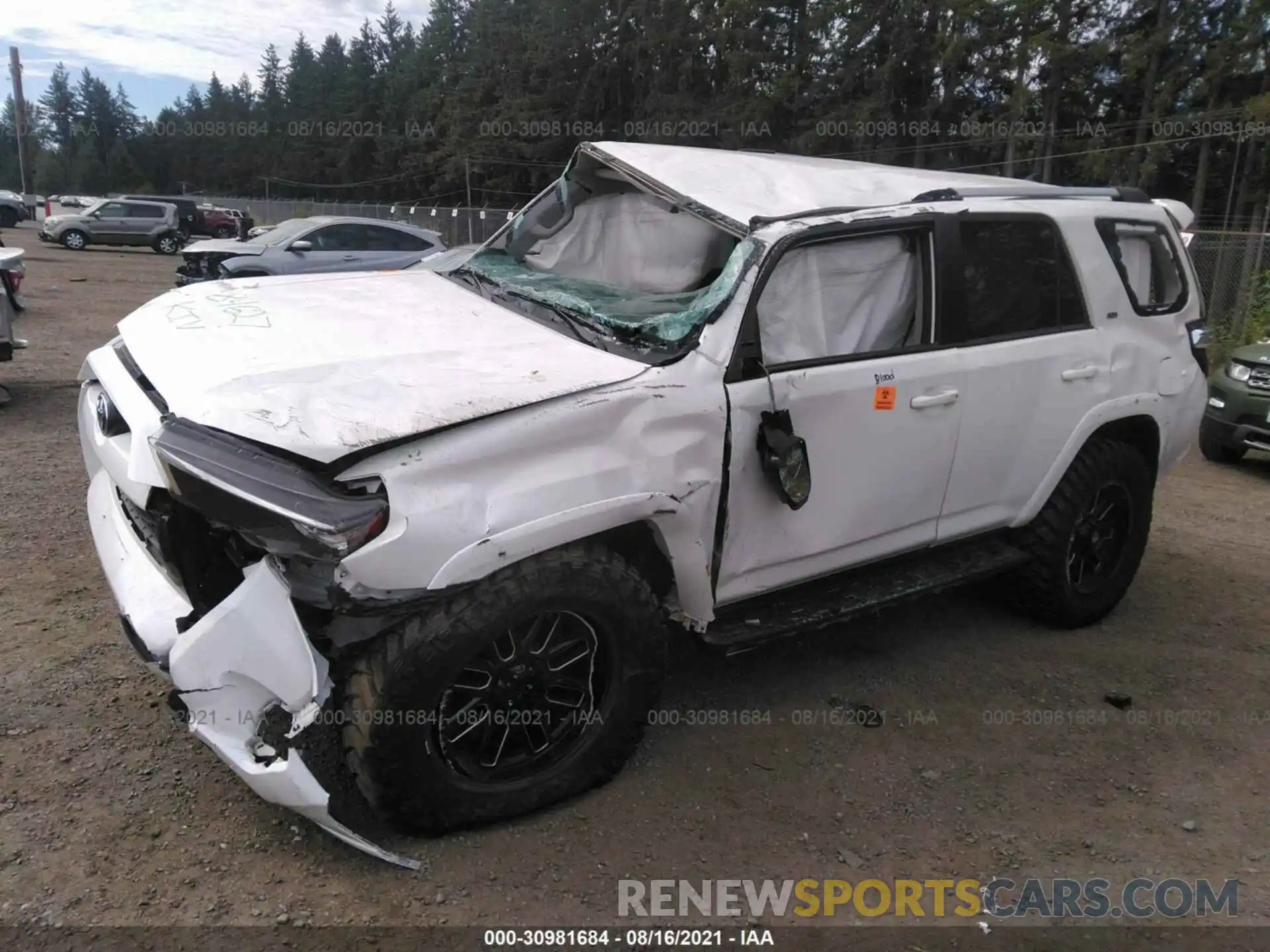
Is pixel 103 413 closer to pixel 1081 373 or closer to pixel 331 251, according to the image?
pixel 1081 373

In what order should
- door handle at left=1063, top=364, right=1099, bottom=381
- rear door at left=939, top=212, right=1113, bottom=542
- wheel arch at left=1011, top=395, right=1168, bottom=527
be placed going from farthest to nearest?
wheel arch at left=1011, top=395, right=1168, bottom=527 < door handle at left=1063, top=364, right=1099, bottom=381 < rear door at left=939, top=212, right=1113, bottom=542

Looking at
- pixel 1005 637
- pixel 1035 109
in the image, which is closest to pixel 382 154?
pixel 1035 109

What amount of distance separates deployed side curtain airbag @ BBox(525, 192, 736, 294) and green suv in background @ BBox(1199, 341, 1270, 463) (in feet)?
18.9

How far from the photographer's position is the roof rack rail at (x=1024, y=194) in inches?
147

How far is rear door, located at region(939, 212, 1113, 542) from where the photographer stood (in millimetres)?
3707

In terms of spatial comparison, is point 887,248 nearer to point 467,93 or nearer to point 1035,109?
point 1035,109

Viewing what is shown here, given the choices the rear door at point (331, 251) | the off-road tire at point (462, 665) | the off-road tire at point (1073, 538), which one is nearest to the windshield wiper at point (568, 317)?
the off-road tire at point (462, 665)

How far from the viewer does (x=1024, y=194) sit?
13.4 ft

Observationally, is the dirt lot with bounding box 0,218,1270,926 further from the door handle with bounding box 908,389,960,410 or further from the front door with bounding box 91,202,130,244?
the front door with bounding box 91,202,130,244

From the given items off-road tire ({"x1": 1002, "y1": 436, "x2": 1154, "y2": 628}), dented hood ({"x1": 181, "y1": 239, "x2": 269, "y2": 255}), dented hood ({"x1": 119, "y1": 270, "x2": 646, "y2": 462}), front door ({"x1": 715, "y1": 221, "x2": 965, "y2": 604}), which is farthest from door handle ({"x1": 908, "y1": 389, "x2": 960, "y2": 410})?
dented hood ({"x1": 181, "y1": 239, "x2": 269, "y2": 255})

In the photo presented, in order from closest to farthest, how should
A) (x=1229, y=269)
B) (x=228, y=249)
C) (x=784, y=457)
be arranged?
(x=784, y=457) < (x=1229, y=269) < (x=228, y=249)

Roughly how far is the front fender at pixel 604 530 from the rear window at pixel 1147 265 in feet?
8.83

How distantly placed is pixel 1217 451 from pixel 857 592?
639 cm

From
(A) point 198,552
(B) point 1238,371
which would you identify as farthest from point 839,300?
(B) point 1238,371
